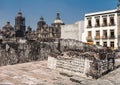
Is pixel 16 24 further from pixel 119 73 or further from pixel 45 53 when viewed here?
A: pixel 119 73

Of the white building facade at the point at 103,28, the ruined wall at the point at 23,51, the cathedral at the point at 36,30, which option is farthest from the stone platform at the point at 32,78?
the cathedral at the point at 36,30

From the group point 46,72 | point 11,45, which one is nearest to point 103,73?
point 46,72

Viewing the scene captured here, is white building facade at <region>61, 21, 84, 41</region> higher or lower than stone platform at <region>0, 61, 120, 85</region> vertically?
higher

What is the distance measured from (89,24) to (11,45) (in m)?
34.7

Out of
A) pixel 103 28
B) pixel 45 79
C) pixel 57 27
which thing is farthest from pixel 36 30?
pixel 45 79

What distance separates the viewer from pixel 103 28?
49.3 meters

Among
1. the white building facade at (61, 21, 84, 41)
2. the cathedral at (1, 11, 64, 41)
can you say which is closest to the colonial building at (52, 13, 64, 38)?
the cathedral at (1, 11, 64, 41)

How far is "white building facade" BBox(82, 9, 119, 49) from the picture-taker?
157 ft

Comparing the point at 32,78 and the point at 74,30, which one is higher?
the point at 74,30

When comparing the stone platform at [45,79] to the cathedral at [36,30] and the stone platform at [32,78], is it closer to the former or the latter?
the stone platform at [32,78]

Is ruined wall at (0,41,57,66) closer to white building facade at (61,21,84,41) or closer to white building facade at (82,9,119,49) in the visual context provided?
white building facade at (82,9,119,49)

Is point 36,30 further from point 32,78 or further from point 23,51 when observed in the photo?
point 32,78

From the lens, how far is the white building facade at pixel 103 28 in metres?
47.8

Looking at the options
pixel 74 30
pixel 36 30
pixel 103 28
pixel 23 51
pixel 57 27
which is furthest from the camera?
pixel 36 30
